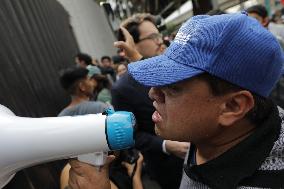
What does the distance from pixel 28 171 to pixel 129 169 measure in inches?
24.7

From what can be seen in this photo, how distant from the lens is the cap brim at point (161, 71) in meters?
1.02

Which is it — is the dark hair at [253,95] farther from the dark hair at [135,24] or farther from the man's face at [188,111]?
the dark hair at [135,24]

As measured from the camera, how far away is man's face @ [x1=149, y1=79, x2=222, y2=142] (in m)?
1.04

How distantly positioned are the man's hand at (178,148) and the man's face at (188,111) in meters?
0.83

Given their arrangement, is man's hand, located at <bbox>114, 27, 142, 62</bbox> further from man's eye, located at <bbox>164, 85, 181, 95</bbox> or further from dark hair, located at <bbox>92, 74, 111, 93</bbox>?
dark hair, located at <bbox>92, 74, 111, 93</bbox>

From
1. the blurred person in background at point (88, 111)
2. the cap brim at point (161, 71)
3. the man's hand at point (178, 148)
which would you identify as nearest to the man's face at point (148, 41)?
the blurred person in background at point (88, 111)

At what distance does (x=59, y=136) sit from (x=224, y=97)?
49 cm

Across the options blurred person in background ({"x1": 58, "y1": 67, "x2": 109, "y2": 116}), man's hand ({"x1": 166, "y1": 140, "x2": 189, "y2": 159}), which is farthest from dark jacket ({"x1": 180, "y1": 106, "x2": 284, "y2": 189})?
blurred person in background ({"x1": 58, "y1": 67, "x2": 109, "y2": 116})

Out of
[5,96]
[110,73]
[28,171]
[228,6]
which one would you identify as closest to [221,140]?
[28,171]

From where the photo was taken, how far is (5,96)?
1.99 metres

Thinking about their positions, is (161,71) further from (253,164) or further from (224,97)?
(253,164)

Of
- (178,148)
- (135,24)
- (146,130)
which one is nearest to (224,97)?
(178,148)

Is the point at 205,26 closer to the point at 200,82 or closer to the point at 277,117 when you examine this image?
the point at 200,82

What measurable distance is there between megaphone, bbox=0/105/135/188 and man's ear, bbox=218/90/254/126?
0.27m
